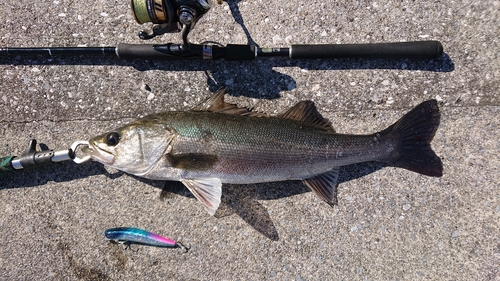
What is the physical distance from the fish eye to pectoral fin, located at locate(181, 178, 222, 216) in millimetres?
671

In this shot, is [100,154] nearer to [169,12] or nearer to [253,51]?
[169,12]

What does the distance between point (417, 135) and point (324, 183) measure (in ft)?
2.77

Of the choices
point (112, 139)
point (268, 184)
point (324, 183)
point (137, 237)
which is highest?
point (112, 139)

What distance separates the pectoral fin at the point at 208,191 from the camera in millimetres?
2449

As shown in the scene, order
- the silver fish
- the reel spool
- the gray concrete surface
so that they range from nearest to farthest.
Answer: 1. the reel spool
2. the silver fish
3. the gray concrete surface

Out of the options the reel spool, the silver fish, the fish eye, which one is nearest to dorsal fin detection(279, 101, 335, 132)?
the silver fish

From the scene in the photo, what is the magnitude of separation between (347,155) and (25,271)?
3102 mm

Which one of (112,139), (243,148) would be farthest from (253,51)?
(112,139)

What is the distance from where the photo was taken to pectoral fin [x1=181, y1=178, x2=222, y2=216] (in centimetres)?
245

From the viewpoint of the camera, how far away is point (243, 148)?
2.37 m

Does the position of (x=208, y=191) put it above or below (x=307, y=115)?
below

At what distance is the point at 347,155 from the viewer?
7.97 ft

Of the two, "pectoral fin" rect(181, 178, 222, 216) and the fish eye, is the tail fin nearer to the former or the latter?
"pectoral fin" rect(181, 178, 222, 216)

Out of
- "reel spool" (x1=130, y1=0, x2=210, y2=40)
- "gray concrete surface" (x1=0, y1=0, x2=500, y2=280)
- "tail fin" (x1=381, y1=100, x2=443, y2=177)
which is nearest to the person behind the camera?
"reel spool" (x1=130, y1=0, x2=210, y2=40)
